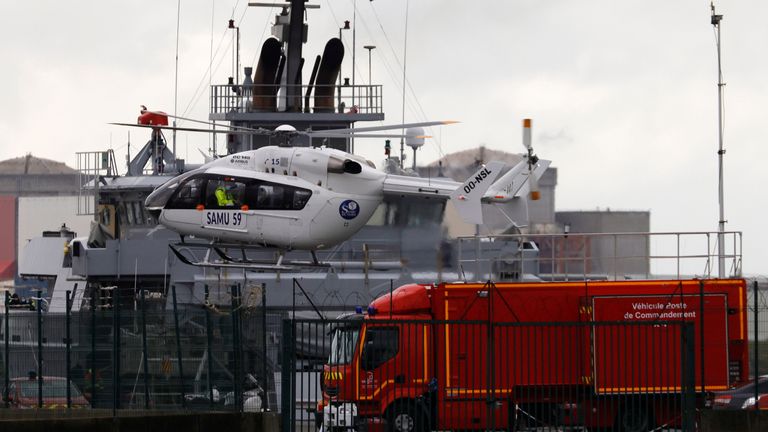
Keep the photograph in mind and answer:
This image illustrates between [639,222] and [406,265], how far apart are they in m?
50.5

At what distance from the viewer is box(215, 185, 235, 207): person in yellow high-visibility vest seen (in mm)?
36594

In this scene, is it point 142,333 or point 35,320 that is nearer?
point 142,333

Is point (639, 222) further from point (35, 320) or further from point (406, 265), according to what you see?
point (35, 320)

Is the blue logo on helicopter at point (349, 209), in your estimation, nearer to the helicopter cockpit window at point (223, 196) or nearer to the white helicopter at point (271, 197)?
the white helicopter at point (271, 197)

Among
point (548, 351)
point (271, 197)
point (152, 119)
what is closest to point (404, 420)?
point (548, 351)

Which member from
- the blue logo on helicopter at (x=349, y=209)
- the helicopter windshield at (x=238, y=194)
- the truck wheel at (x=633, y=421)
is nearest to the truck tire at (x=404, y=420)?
the truck wheel at (x=633, y=421)

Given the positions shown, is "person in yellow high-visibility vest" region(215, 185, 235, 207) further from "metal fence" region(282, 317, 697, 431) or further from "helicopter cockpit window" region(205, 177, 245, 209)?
"metal fence" region(282, 317, 697, 431)

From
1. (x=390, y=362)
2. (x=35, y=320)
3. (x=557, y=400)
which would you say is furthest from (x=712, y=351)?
(x=35, y=320)

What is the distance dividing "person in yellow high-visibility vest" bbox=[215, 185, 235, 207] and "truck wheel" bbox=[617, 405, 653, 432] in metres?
16.1

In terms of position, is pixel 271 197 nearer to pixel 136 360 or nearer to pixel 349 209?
pixel 349 209

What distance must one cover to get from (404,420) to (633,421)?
12.4ft

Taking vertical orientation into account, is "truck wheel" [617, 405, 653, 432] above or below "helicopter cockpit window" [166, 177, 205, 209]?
below

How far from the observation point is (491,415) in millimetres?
18797

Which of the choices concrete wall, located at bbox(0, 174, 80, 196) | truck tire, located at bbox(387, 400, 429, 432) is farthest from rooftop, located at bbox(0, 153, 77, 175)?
truck tire, located at bbox(387, 400, 429, 432)
